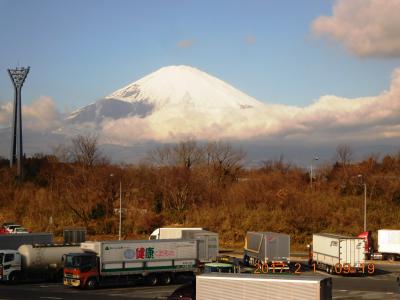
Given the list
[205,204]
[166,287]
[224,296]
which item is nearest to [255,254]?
[166,287]

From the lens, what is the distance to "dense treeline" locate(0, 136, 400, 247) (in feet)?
225

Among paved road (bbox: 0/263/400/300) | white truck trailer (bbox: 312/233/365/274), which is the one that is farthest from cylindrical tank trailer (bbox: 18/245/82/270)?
white truck trailer (bbox: 312/233/365/274)

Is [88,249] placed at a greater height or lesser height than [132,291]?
greater

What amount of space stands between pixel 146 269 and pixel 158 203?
44.1m

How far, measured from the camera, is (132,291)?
32062 mm

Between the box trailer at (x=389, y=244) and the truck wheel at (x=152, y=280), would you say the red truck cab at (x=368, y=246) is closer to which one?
the box trailer at (x=389, y=244)

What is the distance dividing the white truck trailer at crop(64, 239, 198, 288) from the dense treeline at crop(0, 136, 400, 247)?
1123 inches

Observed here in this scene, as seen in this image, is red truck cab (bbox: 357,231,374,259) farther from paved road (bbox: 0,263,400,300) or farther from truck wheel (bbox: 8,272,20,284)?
truck wheel (bbox: 8,272,20,284)

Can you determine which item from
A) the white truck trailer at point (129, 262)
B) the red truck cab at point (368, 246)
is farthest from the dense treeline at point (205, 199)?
the white truck trailer at point (129, 262)

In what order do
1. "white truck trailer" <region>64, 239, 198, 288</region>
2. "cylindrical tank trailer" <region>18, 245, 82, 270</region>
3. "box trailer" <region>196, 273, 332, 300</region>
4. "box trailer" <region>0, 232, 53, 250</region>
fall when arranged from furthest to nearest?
"box trailer" <region>0, 232, 53, 250</region>
"cylindrical tank trailer" <region>18, 245, 82, 270</region>
"white truck trailer" <region>64, 239, 198, 288</region>
"box trailer" <region>196, 273, 332, 300</region>

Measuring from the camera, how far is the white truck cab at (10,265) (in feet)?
113

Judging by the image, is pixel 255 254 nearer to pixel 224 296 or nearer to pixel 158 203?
pixel 224 296

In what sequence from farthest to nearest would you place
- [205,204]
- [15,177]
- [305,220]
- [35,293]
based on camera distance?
[15,177]
[205,204]
[305,220]
[35,293]

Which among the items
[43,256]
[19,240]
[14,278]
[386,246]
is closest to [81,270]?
[43,256]
